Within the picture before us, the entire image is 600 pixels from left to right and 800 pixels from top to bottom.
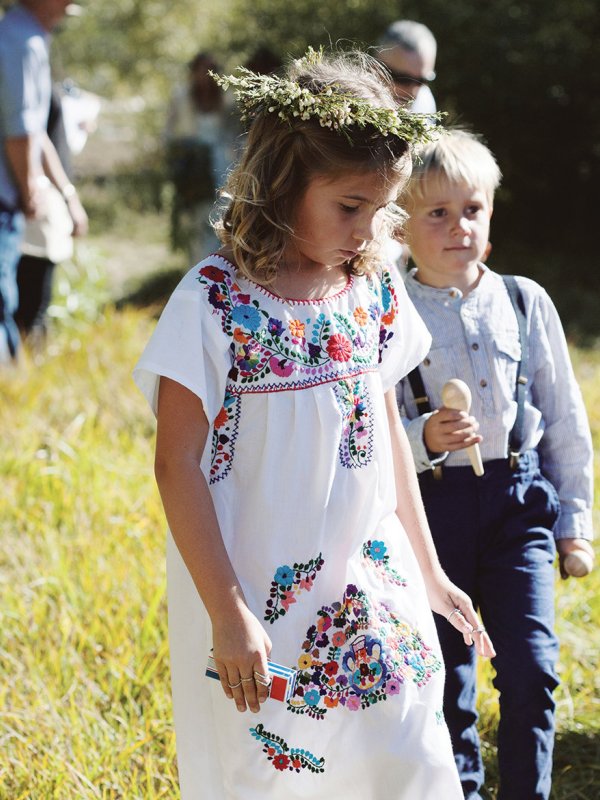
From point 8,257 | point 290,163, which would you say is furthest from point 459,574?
point 8,257

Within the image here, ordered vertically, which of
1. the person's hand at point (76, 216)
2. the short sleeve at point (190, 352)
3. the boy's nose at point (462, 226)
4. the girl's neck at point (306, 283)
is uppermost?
the person's hand at point (76, 216)

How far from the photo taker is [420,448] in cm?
244

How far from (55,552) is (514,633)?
6.16ft

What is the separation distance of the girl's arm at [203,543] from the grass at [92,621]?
0.94 meters

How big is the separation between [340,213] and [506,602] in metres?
0.99

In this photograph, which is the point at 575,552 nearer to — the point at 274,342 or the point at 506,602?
the point at 506,602

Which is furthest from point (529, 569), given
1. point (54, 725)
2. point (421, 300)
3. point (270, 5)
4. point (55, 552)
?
point (270, 5)

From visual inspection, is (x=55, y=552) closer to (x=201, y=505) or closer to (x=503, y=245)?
(x=201, y=505)

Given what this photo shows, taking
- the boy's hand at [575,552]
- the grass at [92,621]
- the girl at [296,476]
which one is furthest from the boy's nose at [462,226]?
the grass at [92,621]

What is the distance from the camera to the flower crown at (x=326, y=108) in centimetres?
191

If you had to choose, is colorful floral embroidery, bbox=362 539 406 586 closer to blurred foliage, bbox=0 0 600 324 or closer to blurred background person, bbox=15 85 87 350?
blurred background person, bbox=15 85 87 350

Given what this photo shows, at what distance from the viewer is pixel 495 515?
249 centimetres

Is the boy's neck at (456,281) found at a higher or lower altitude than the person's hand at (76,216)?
lower

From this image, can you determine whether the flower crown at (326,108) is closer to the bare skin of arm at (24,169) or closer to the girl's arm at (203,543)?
the girl's arm at (203,543)
